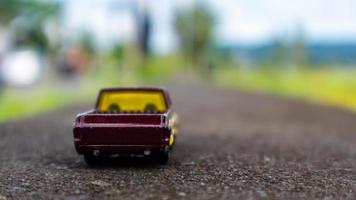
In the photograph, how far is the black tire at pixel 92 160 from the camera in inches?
412

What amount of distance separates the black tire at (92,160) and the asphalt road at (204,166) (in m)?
0.13

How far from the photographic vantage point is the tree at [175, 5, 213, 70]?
84.6 meters

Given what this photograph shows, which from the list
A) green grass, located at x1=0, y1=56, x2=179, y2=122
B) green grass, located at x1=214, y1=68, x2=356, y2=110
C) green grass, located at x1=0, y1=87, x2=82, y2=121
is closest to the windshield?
green grass, located at x1=0, y1=56, x2=179, y2=122

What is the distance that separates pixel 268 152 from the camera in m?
12.7

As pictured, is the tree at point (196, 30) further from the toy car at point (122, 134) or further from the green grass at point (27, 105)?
the toy car at point (122, 134)

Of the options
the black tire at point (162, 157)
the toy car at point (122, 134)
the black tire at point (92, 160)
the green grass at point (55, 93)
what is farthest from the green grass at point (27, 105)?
the toy car at point (122, 134)

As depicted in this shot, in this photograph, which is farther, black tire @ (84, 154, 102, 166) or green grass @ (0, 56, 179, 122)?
green grass @ (0, 56, 179, 122)

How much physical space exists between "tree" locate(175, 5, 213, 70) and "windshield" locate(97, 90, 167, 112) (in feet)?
231

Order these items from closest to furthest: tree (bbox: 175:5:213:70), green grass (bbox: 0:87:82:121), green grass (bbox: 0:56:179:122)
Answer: green grass (bbox: 0:87:82:121)
green grass (bbox: 0:56:179:122)
tree (bbox: 175:5:213:70)

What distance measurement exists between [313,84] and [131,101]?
26.3m

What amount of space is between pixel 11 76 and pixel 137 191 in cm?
3607

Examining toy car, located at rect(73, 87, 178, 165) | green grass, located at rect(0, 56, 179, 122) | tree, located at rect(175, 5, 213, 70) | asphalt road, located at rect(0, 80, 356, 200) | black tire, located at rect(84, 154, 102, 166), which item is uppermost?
tree, located at rect(175, 5, 213, 70)

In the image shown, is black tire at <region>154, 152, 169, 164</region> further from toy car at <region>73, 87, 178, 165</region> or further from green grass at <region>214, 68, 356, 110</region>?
green grass at <region>214, 68, 356, 110</region>

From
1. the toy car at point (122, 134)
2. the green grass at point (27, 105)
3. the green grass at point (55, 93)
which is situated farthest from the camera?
the green grass at point (55, 93)
